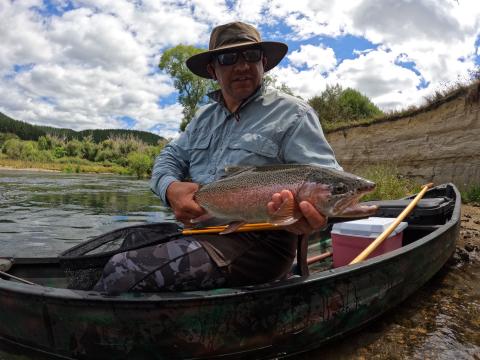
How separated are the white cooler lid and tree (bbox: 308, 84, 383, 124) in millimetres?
17296

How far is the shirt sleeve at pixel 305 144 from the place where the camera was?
238 centimetres

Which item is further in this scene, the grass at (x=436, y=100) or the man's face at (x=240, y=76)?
the grass at (x=436, y=100)

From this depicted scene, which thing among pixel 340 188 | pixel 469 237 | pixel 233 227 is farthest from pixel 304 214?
pixel 469 237

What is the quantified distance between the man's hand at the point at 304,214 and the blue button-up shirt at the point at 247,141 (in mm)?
475

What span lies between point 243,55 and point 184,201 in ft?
3.54

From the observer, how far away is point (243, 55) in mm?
2619

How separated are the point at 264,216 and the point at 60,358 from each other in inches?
56.5

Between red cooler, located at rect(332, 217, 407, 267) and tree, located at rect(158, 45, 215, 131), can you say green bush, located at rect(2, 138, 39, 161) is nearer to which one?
tree, located at rect(158, 45, 215, 131)

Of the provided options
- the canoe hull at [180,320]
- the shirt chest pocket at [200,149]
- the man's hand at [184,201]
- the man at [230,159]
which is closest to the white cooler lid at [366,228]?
the canoe hull at [180,320]

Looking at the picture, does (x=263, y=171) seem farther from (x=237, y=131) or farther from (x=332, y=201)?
(x=237, y=131)

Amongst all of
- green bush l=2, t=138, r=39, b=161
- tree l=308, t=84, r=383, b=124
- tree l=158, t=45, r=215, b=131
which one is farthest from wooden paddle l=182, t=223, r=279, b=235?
green bush l=2, t=138, r=39, b=161

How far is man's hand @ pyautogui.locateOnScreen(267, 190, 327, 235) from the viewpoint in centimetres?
190

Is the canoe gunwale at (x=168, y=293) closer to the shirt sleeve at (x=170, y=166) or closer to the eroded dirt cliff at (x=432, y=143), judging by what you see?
the shirt sleeve at (x=170, y=166)

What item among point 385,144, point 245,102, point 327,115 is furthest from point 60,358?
point 327,115
